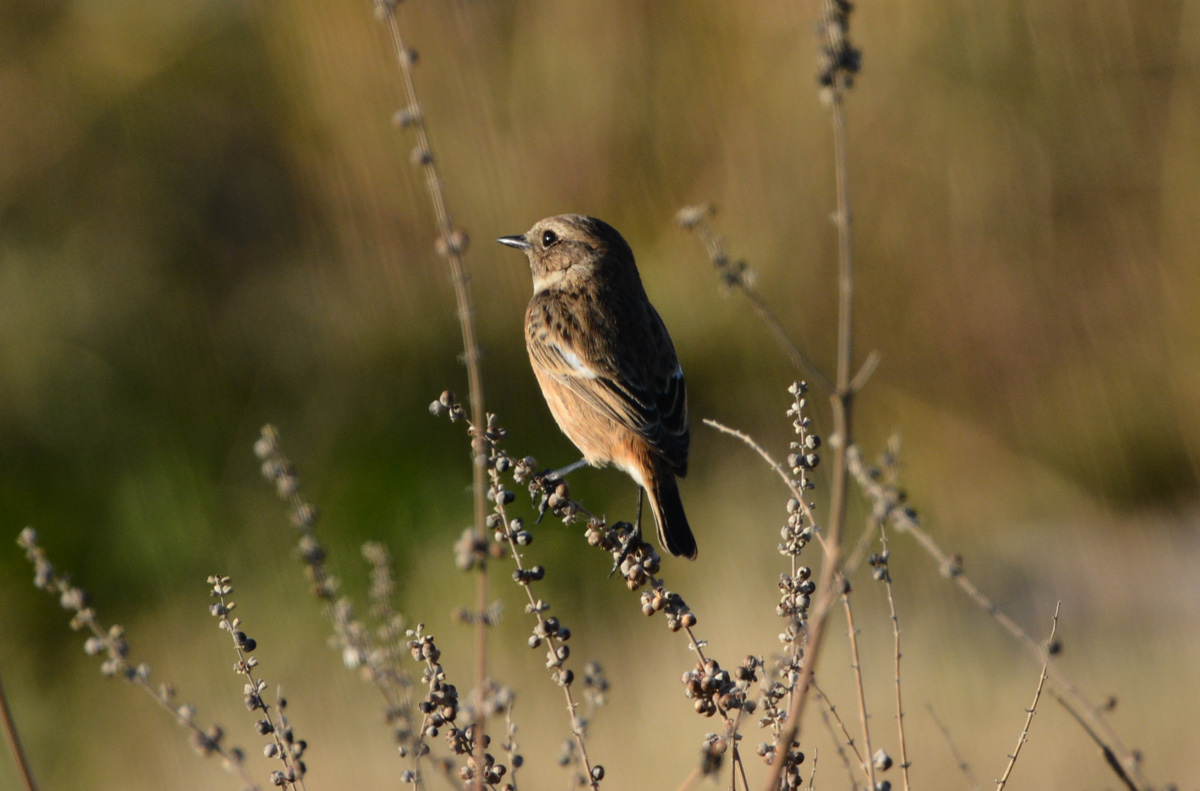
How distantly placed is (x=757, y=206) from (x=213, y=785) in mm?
4252

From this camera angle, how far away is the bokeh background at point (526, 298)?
6.19m

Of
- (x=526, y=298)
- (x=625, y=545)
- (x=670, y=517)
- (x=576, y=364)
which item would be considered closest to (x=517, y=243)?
(x=576, y=364)

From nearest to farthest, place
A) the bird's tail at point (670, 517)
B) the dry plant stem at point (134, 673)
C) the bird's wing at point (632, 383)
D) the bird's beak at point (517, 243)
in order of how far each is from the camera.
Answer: the dry plant stem at point (134, 673)
the bird's tail at point (670, 517)
the bird's wing at point (632, 383)
the bird's beak at point (517, 243)

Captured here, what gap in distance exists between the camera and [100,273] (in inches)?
279

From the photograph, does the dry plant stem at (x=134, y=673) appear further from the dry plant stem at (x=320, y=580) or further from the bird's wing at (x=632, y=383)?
the bird's wing at (x=632, y=383)

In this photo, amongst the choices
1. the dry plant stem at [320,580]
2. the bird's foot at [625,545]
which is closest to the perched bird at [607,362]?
the bird's foot at [625,545]

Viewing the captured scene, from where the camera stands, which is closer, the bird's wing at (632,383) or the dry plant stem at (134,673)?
the dry plant stem at (134,673)

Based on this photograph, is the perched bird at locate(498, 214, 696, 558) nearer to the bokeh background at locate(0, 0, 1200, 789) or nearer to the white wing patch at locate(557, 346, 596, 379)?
the white wing patch at locate(557, 346, 596, 379)

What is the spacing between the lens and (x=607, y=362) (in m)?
4.07

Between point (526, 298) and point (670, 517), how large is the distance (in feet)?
11.6

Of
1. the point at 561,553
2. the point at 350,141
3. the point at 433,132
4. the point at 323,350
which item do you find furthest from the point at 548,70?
the point at 561,553

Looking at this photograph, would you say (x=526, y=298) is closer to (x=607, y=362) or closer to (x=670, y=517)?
(x=607, y=362)

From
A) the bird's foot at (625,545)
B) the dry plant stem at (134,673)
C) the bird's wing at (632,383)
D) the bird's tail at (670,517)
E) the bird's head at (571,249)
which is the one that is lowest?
the dry plant stem at (134,673)

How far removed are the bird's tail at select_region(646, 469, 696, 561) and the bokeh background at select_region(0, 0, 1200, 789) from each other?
206 centimetres
